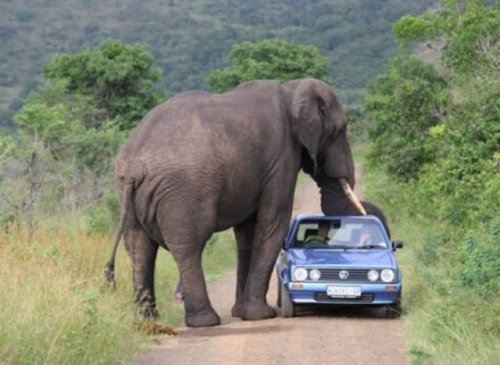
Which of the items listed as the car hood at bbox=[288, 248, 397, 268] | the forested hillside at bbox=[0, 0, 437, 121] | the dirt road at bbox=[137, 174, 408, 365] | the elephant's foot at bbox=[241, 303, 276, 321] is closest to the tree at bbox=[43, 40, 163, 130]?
the elephant's foot at bbox=[241, 303, 276, 321]

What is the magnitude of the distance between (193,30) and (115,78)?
6502cm

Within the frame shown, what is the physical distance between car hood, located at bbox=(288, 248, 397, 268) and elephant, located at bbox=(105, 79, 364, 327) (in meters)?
0.59

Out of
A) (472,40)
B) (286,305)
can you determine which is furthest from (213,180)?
(472,40)

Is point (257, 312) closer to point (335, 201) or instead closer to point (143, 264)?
point (143, 264)

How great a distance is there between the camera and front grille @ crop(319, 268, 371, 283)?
13.8 metres

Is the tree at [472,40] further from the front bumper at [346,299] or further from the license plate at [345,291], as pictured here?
the license plate at [345,291]

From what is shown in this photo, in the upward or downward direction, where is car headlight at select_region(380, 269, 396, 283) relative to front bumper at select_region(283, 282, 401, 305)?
upward

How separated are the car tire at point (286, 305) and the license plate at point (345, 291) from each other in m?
0.60

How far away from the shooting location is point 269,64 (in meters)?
57.6

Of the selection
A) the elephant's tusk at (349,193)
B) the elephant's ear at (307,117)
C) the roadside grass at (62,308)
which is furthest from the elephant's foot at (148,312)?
the elephant's tusk at (349,193)

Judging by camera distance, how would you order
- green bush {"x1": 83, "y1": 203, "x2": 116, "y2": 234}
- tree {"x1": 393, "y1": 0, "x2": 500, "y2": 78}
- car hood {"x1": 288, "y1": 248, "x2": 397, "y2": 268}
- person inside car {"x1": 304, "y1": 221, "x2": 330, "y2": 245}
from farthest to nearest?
1. tree {"x1": 393, "y1": 0, "x2": 500, "y2": 78}
2. green bush {"x1": 83, "y1": 203, "x2": 116, "y2": 234}
3. person inside car {"x1": 304, "y1": 221, "x2": 330, "y2": 245}
4. car hood {"x1": 288, "y1": 248, "x2": 397, "y2": 268}

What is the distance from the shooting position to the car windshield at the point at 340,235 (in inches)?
583

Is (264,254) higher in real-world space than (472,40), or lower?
lower

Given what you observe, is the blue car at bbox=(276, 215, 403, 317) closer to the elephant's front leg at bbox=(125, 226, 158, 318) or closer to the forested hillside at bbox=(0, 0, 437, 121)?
the elephant's front leg at bbox=(125, 226, 158, 318)
